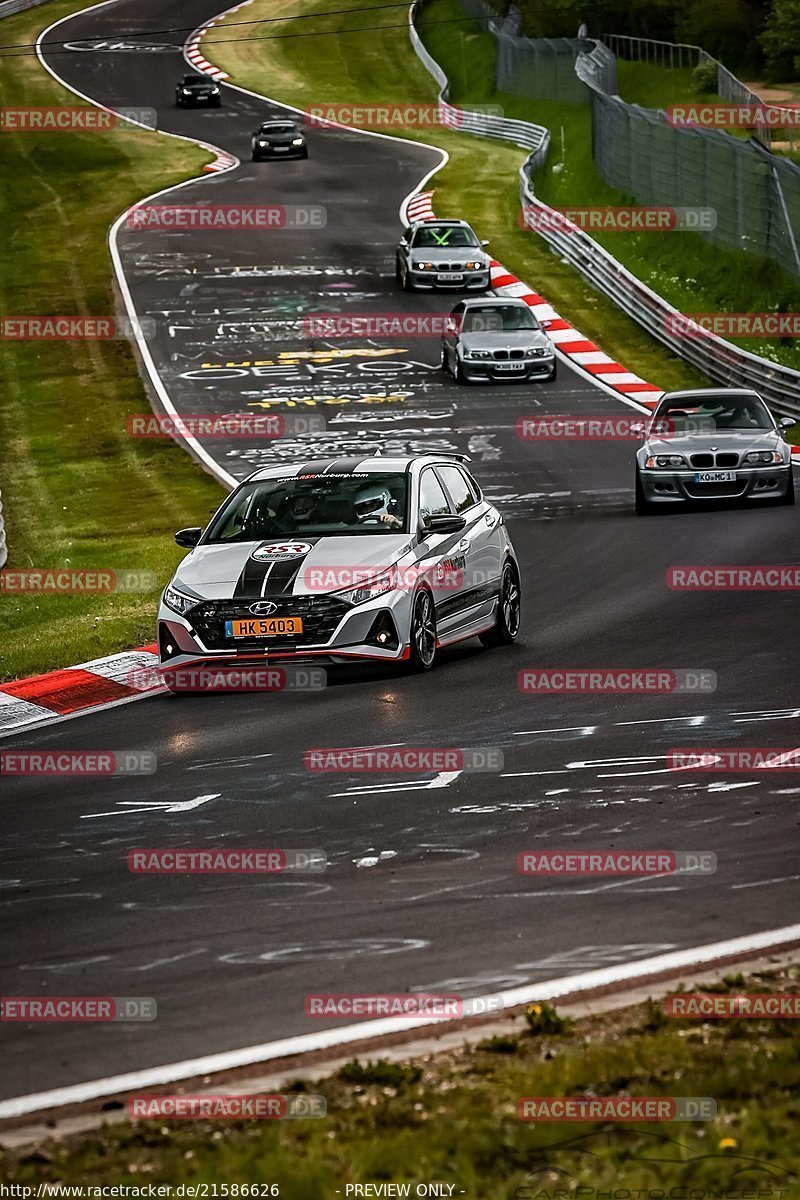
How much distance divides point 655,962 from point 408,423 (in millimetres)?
23756

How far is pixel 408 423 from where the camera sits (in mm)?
29797

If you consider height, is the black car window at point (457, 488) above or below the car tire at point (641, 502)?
above

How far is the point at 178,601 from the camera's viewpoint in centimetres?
1280

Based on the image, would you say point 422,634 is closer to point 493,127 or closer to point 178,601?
point 178,601

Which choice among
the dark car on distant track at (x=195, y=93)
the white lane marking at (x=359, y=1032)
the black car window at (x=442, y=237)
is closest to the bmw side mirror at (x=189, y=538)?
the white lane marking at (x=359, y=1032)

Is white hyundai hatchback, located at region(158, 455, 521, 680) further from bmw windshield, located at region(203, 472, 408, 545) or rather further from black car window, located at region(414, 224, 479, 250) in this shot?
black car window, located at region(414, 224, 479, 250)

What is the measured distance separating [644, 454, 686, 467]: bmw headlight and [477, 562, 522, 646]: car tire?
698 cm

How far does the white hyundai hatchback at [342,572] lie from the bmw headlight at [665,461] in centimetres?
701

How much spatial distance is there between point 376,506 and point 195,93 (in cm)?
5713

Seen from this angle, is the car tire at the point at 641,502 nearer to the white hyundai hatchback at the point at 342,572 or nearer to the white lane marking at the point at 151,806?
the white hyundai hatchback at the point at 342,572

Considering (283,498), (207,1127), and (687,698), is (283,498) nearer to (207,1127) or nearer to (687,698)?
(687,698)

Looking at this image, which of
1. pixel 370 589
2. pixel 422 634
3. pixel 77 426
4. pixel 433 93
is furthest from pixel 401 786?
pixel 433 93

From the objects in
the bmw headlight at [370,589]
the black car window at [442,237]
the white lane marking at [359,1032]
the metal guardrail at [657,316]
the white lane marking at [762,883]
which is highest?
the white lane marking at [359,1032]

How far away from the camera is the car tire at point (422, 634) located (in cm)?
1291
